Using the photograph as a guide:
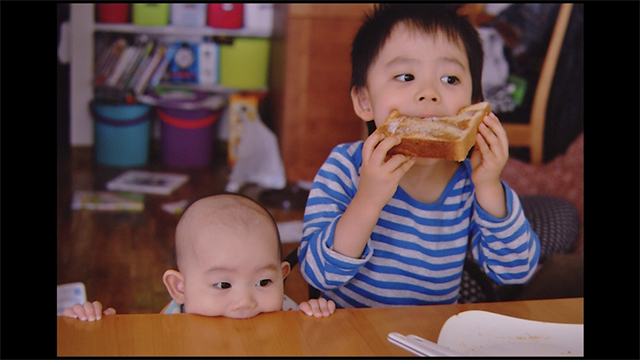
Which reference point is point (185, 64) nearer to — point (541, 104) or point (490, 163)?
point (541, 104)

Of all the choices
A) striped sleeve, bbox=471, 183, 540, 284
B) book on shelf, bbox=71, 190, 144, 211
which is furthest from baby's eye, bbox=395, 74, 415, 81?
book on shelf, bbox=71, 190, 144, 211

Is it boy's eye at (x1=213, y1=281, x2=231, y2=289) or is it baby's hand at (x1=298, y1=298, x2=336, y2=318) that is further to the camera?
boy's eye at (x1=213, y1=281, x2=231, y2=289)

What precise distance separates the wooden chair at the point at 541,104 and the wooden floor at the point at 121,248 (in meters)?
1.20

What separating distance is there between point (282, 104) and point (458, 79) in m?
2.98

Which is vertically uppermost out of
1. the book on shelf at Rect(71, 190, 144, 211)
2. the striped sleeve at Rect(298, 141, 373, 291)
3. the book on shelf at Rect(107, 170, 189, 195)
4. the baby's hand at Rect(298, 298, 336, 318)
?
the striped sleeve at Rect(298, 141, 373, 291)

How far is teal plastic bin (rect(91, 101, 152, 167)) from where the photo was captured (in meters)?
4.27

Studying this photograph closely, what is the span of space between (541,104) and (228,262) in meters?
2.06

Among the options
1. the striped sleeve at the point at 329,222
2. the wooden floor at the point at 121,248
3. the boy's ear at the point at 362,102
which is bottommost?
the wooden floor at the point at 121,248

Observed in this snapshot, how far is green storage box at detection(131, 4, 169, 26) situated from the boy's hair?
3.54 metres

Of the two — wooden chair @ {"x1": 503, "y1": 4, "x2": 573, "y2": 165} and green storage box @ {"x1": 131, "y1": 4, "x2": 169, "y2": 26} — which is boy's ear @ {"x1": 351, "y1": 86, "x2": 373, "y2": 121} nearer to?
wooden chair @ {"x1": 503, "y1": 4, "x2": 573, "y2": 165}

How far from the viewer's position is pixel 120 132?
4.30m

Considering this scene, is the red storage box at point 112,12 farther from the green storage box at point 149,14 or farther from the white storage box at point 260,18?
the white storage box at point 260,18

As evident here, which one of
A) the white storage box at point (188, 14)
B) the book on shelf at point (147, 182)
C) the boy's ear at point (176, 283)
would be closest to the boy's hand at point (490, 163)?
the boy's ear at point (176, 283)

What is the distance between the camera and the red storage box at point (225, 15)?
4.49 metres
